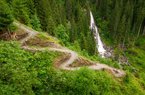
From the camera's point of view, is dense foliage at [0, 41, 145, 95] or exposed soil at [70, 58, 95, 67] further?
exposed soil at [70, 58, 95, 67]

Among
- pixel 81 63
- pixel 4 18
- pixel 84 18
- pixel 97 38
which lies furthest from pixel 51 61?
pixel 97 38

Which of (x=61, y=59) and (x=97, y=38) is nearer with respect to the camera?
(x=61, y=59)

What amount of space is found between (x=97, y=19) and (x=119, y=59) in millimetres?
23368

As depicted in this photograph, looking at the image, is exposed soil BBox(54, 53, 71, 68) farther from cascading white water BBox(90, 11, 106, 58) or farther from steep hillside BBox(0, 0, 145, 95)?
cascading white water BBox(90, 11, 106, 58)

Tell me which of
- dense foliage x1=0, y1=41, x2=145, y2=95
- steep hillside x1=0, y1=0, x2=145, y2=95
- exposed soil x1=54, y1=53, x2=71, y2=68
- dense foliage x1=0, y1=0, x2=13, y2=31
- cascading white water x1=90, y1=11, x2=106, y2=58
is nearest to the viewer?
dense foliage x1=0, y1=41, x2=145, y2=95

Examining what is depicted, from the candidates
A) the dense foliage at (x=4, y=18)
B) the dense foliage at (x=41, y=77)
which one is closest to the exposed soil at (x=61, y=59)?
the dense foliage at (x=41, y=77)

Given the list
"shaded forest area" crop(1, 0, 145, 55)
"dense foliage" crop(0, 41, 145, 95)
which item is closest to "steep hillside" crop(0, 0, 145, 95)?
"dense foliage" crop(0, 41, 145, 95)

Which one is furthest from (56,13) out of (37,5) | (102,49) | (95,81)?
(95,81)

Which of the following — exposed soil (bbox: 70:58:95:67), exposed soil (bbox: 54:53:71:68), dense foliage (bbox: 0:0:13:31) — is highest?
dense foliage (bbox: 0:0:13:31)

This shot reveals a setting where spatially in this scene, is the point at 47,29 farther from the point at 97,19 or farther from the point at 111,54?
the point at 97,19

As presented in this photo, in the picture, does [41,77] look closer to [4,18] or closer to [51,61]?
[51,61]

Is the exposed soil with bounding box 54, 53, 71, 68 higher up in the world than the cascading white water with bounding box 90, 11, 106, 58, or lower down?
higher up

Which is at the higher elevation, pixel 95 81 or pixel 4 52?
pixel 4 52

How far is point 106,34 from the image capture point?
10156 cm
